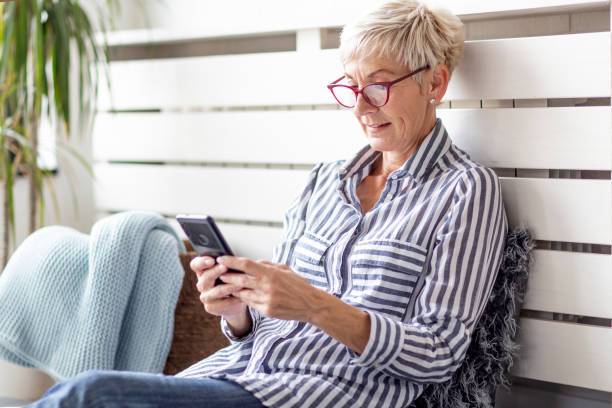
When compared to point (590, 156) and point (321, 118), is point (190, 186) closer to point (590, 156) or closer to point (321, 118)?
point (321, 118)

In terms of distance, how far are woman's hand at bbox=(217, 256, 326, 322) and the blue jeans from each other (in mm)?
168

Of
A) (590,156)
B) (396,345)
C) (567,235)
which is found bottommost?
(396,345)

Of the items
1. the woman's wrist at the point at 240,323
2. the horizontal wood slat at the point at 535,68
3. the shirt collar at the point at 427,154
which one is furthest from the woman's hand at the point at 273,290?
the horizontal wood slat at the point at 535,68

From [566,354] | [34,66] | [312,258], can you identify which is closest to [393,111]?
[312,258]

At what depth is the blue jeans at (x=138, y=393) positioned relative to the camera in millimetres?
1220

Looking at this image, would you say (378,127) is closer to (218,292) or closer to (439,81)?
(439,81)

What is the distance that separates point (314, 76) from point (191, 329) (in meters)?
0.81

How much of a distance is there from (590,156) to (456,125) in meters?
0.33

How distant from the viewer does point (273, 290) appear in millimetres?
1303

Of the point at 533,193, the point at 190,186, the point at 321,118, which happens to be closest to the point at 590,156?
the point at 533,193

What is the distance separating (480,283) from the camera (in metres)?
1.44

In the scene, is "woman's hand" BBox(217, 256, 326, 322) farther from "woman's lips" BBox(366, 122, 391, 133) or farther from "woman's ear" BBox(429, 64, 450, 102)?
"woman's ear" BBox(429, 64, 450, 102)

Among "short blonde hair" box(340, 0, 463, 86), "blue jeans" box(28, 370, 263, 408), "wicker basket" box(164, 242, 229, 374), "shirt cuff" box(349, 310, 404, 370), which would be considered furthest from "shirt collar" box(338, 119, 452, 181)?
"wicker basket" box(164, 242, 229, 374)

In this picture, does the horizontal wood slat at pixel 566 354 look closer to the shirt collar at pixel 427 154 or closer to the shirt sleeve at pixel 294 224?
the shirt collar at pixel 427 154
